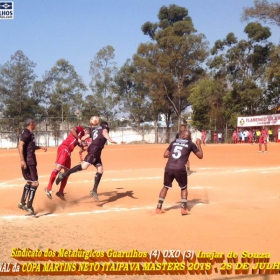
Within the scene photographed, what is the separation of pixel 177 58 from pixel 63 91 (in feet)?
58.0

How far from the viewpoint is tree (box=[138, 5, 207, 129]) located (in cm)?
5572

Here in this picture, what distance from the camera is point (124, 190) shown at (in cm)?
1169

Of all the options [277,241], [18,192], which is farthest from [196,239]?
[18,192]

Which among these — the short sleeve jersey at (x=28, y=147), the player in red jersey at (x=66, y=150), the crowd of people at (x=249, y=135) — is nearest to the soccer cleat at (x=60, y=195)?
the player in red jersey at (x=66, y=150)

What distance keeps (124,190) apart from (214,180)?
360cm

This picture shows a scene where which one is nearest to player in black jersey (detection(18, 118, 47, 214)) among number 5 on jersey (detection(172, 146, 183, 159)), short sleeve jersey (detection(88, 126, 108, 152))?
short sleeve jersey (detection(88, 126, 108, 152))

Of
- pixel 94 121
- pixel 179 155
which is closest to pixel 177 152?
pixel 179 155

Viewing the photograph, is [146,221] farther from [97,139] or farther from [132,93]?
[132,93]

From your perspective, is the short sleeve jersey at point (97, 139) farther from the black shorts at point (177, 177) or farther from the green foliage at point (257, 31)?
the green foliage at point (257, 31)

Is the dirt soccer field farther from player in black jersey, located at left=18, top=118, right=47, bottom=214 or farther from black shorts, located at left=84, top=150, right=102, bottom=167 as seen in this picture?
black shorts, located at left=84, top=150, right=102, bottom=167

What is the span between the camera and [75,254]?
5.52 metres

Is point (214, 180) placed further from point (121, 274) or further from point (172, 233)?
point (121, 274)

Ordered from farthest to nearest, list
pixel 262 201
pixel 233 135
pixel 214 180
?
1. pixel 233 135
2. pixel 214 180
3. pixel 262 201

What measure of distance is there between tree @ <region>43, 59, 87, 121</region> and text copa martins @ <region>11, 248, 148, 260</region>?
56319 millimetres
